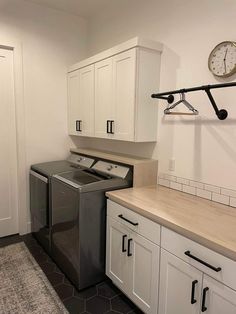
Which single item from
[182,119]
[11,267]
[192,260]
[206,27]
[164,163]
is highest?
[206,27]

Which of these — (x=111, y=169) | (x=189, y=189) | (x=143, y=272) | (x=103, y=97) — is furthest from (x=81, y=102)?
(x=143, y=272)

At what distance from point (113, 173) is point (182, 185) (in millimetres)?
666

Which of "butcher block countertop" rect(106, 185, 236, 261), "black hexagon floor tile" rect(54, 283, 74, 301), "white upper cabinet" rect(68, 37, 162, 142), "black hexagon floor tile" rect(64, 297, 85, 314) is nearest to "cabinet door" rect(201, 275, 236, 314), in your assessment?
"butcher block countertop" rect(106, 185, 236, 261)

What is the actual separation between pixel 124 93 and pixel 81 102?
0.85 meters

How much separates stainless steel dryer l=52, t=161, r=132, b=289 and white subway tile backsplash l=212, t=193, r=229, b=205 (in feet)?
2.42

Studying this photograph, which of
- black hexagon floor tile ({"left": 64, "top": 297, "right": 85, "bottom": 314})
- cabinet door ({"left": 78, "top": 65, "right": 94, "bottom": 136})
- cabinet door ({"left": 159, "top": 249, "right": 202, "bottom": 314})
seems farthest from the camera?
cabinet door ({"left": 78, "top": 65, "right": 94, "bottom": 136})

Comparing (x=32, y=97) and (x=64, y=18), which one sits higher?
(x=64, y=18)

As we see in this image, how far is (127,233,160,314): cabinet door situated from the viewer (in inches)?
62.9

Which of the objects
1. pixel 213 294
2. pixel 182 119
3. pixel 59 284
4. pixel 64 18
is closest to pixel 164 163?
pixel 182 119

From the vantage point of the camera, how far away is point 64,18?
311 centimetres

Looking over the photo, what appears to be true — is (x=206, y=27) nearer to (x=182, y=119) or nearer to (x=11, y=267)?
(x=182, y=119)

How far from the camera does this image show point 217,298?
1.21 m

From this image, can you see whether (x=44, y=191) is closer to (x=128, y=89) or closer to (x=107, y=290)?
(x=107, y=290)

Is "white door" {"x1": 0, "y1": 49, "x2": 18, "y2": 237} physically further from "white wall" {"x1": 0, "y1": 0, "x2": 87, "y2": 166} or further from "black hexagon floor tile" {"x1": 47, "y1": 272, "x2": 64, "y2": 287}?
"black hexagon floor tile" {"x1": 47, "y1": 272, "x2": 64, "y2": 287}
